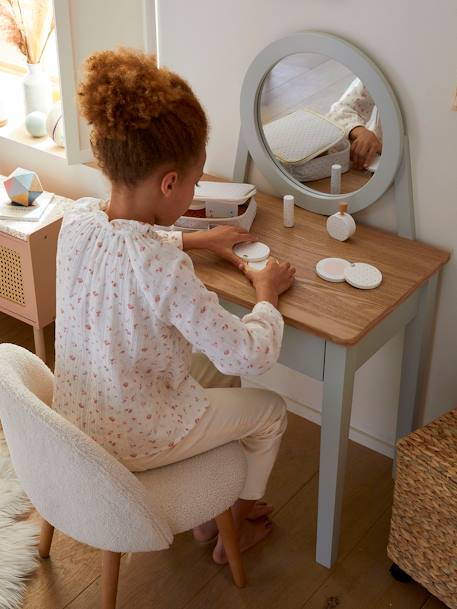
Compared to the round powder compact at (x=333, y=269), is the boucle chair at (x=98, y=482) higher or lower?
lower

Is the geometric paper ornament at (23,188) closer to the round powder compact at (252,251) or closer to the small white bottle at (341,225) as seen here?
the round powder compact at (252,251)

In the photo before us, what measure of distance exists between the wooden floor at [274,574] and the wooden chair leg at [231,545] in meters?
0.04

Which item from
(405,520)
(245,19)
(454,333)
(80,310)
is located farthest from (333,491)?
(245,19)

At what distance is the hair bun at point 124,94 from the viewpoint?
138 centimetres

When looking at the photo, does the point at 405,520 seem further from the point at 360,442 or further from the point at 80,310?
the point at 80,310

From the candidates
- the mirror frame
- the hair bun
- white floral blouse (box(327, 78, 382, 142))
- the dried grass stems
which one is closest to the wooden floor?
the mirror frame

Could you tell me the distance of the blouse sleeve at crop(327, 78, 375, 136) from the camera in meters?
1.86

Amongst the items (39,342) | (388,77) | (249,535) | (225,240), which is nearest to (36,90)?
(39,342)

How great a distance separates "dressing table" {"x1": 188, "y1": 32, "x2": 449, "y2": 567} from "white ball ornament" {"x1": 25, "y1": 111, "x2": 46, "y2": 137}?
89cm

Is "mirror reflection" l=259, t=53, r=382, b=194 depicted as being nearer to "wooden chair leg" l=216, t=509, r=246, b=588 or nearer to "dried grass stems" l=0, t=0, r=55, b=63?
"wooden chair leg" l=216, t=509, r=246, b=588

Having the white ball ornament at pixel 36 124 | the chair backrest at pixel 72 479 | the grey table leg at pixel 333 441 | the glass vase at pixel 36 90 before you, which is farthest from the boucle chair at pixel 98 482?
the glass vase at pixel 36 90

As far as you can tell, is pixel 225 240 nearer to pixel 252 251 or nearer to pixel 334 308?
pixel 252 251

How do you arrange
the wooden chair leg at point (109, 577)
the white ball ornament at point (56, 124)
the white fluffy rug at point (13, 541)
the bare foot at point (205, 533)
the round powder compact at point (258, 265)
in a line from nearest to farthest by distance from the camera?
the wooden chair leg at point (109, 577) → the round powder compact at point (258, 265) → the white fluffy rug at point (13, 541) → the bare foot at point (205, 533) → the white ball ornament at point (56, 124)

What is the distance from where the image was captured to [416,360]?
204 centimetres
